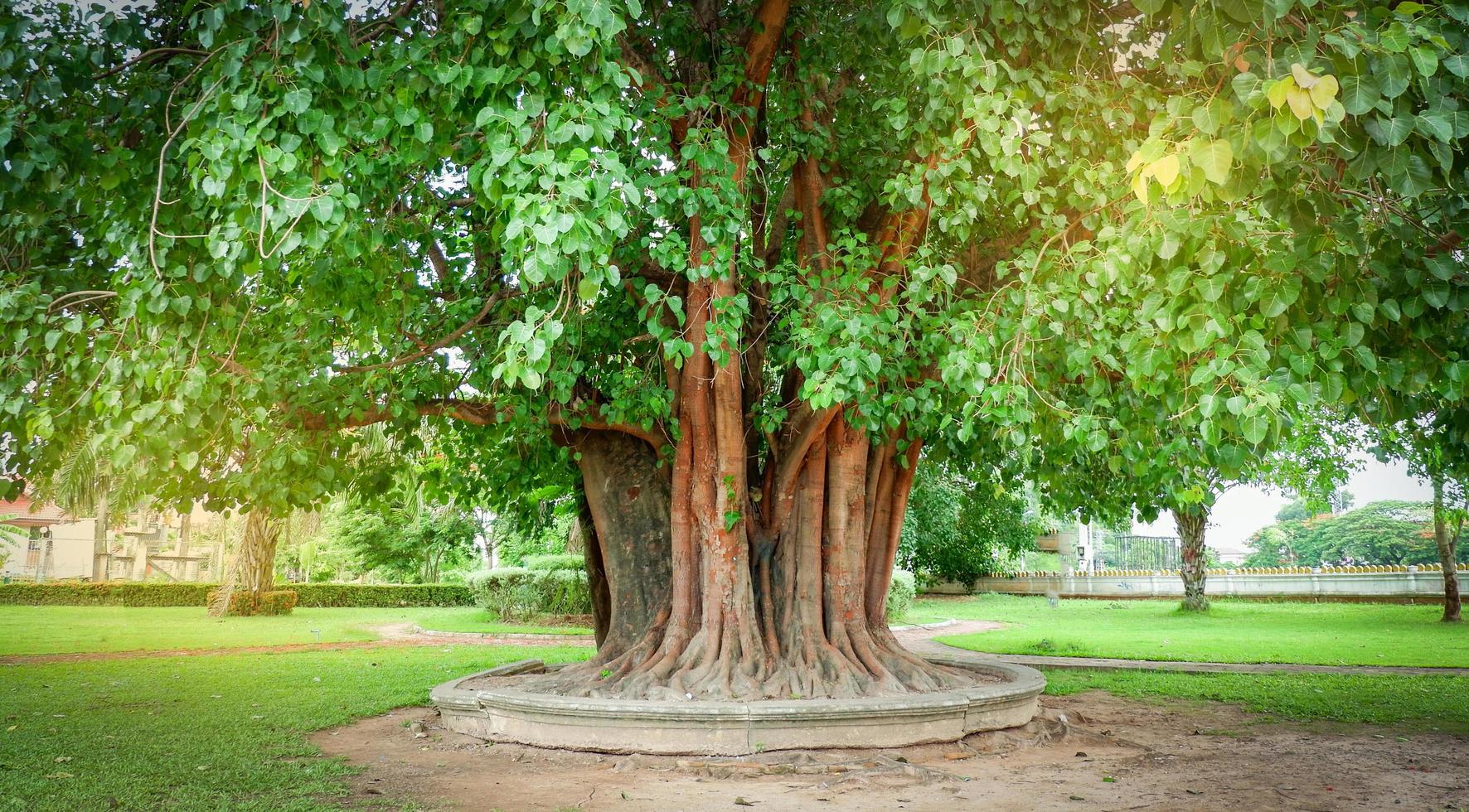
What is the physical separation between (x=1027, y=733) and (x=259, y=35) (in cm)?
719

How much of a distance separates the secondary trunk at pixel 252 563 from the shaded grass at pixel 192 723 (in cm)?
985

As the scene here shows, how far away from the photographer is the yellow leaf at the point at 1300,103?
299 centimetres

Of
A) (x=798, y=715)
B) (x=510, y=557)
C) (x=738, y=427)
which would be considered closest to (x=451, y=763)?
(x=798, y=715)

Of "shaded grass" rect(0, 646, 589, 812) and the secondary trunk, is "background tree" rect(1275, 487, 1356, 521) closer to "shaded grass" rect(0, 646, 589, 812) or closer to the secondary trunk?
"shaded grass" rect(0, 646, 589, 812)

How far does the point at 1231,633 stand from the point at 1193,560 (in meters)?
5.59

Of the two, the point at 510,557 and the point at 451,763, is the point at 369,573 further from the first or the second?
the point at 451,763

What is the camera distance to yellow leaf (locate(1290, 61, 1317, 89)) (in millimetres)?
3012

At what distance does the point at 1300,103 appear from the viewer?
300 cm

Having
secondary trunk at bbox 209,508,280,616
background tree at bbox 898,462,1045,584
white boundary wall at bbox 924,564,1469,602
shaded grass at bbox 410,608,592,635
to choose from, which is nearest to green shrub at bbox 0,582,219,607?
secondary trunk at bbox 209,508,280,616

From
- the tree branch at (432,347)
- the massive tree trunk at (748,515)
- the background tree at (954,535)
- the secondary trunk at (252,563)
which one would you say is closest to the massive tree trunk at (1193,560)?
the background tree at (954,535)

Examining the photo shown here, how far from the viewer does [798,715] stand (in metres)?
6.83

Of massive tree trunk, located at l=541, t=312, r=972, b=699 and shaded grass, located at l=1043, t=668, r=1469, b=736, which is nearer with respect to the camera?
massive tree trunk, located at l=541, t=312, r=972, b=699

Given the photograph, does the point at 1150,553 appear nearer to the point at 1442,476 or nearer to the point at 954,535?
the point at 954,535

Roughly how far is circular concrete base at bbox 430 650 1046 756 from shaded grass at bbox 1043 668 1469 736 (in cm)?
359
